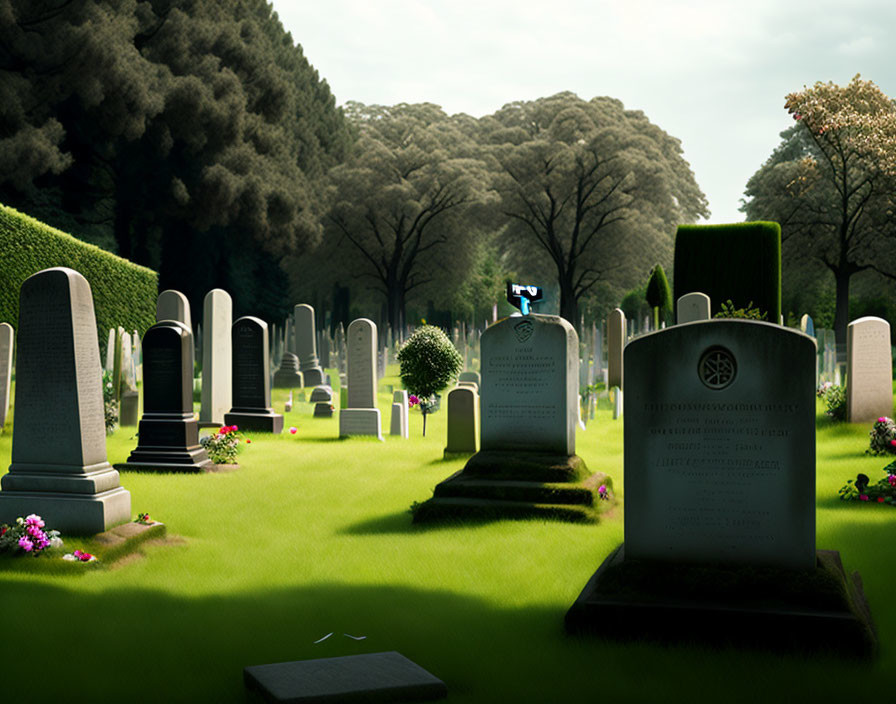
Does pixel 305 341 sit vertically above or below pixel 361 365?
above

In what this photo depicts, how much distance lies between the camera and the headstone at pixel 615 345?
20281 mm

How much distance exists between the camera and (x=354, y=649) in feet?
16.9

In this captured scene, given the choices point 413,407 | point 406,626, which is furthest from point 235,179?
point 406,626

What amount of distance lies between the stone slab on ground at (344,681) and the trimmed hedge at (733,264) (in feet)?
58.9

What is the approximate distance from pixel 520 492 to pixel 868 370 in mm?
7802

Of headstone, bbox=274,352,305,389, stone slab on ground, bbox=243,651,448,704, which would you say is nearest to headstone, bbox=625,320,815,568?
stone slab on ground, bbox=243,651,448,704

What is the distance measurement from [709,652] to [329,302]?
157 feet

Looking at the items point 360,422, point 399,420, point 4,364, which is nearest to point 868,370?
point 399,420

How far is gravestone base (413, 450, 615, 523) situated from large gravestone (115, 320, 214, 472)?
4.53 meters

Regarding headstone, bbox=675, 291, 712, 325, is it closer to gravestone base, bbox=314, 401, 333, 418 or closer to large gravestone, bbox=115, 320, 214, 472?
gravestone base, bbox=314, 401, 333, 418

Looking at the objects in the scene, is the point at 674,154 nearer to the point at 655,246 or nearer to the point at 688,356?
the point at 655,246

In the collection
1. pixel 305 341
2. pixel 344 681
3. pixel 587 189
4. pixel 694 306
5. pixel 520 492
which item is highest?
pixel 587 189

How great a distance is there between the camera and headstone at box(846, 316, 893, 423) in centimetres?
1341

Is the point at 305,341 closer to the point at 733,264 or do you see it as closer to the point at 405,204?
the point at 733,264
